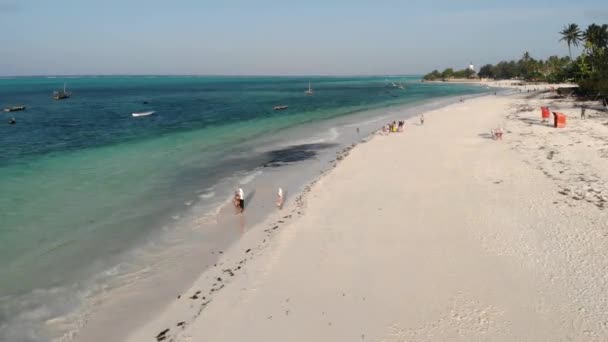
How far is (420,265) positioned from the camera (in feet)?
39.6

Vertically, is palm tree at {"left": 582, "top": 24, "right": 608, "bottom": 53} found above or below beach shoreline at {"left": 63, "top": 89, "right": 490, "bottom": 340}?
above

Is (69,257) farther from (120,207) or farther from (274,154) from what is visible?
(274,154)

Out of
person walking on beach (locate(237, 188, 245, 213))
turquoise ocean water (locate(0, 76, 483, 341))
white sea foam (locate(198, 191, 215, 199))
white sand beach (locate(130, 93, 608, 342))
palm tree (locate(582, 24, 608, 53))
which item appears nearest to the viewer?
white sand beach (locate(130, 93, 608, 342))

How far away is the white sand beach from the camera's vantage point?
30.8 feet

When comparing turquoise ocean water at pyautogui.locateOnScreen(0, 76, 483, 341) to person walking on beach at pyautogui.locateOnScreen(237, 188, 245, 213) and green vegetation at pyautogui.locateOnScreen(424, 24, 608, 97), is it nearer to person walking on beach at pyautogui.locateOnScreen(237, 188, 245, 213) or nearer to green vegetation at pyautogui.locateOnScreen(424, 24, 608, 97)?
person walking on beach at pyautogui.locateOnScreen(237, 188, 245, 213)

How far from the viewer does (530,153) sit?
25.9 meters

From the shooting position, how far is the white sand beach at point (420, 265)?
9.38m

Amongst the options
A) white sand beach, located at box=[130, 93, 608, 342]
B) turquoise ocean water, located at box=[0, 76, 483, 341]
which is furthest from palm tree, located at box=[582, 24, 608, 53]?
white sand beach, located at box=[130, 93, 608, 342]

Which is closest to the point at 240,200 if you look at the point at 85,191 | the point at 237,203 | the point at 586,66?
the point at 237,203

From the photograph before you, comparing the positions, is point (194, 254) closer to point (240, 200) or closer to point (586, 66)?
point (240, 200)

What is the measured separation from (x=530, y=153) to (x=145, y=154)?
29246 mm

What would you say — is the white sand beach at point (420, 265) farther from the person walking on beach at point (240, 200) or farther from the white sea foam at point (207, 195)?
the white sea foam at point (207, 195)

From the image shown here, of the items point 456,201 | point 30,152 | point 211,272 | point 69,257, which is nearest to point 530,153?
point 456,201

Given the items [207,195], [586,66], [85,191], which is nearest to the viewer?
[207,195]
